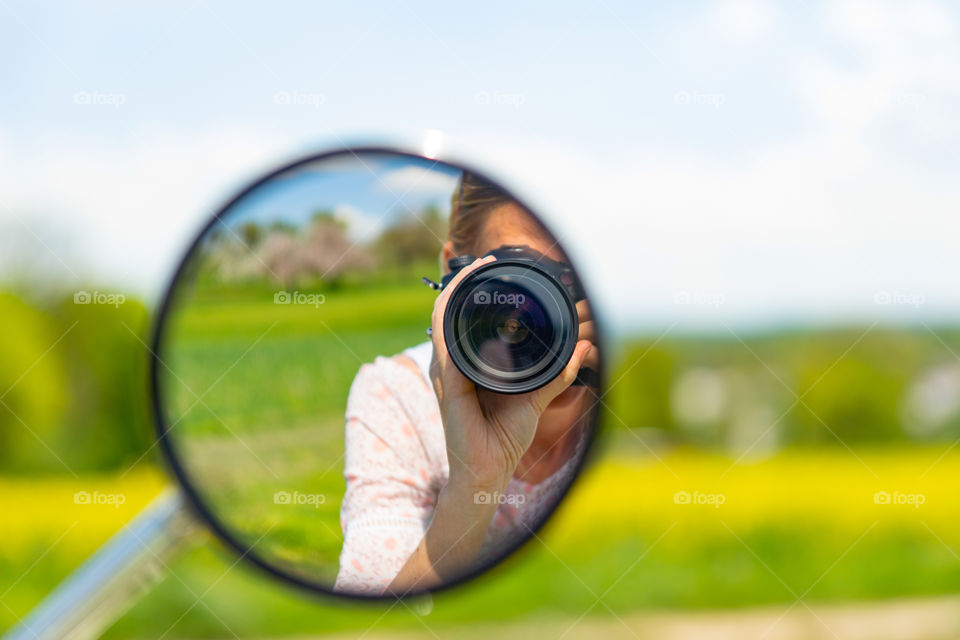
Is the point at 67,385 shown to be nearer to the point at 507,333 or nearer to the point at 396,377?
the point at 396,377

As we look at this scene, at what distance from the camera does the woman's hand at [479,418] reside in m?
1.01

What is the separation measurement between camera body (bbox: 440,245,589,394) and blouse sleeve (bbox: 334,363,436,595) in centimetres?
14

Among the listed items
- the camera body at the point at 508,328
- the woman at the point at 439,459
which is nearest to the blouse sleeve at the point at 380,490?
the woman at the point at 439,459

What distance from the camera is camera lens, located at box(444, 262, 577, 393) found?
0.98 metres

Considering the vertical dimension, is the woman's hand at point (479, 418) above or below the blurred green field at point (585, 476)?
above

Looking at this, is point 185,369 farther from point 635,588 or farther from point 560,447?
point 635,588

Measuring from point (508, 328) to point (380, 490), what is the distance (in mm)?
254

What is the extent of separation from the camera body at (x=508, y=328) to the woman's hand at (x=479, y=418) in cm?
2

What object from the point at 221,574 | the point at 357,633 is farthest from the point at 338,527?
the point at 221,574

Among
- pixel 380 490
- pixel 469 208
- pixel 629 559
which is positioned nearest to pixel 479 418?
pixel 380 490

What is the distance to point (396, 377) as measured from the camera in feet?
3.57

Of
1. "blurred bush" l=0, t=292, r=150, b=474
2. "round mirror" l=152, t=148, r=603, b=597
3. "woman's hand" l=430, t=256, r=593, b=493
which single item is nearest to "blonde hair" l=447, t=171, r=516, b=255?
"round mirror" l=152, t=148, r=603, b=597

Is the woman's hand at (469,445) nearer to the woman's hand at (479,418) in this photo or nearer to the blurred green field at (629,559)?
the woman's hand at (479,418)

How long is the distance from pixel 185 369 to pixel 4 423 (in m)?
7.58
